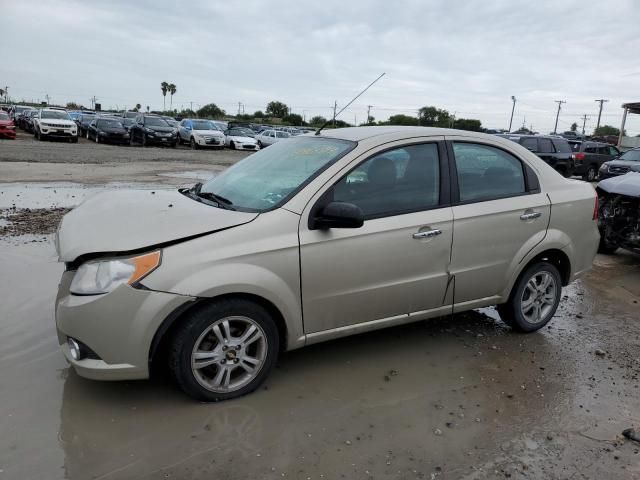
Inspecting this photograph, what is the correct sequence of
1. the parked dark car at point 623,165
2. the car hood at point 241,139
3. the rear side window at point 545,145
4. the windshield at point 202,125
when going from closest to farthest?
the parked dark car at point 623,165 < the rear side window at point 545,145 < the car hood at point 241,139 < the windshield at point 202,125

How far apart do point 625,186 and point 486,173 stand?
3.95 m

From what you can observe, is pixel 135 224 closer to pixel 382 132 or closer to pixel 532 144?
pixel 382 132

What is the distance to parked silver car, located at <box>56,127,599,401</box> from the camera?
10.1ft

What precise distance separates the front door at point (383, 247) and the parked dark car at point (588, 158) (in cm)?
1957

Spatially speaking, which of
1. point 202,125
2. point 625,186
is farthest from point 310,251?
point 202,125

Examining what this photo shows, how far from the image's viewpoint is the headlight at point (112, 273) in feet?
9.95

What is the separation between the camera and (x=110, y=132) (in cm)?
2850

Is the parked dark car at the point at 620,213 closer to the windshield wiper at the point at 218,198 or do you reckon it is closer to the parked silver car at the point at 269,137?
the windshield wiper at the point at 218,198

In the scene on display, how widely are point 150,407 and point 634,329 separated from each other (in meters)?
4.31

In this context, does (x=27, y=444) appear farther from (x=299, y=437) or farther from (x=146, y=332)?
(x=299, y=437)

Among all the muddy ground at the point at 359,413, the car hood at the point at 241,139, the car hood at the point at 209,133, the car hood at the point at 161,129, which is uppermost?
the car hood at the point at 161,129

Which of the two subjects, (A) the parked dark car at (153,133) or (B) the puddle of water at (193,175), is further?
(A) the parked dark car at (153,133)

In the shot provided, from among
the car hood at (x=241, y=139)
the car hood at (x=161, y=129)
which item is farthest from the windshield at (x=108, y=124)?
the car hood at (x=241, y=139)

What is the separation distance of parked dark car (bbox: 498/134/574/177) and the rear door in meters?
16.4
